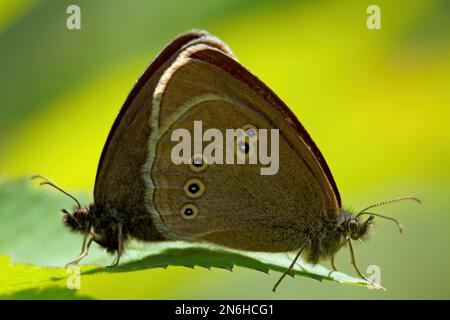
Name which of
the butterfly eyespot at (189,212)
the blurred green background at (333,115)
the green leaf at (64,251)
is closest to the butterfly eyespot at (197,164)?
the butterfly eyespot at (189,212)

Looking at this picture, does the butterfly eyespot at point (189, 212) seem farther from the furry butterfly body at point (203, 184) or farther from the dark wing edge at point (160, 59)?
the dark wing edge at point (160, 59)

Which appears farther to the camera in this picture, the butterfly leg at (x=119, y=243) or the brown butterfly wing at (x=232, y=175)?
the brown butterfly wing at (x=232, y=175)

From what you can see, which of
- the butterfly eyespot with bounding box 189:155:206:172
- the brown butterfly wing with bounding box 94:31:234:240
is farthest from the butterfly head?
the butterfly eyespot with bounding box 189:155:206:172

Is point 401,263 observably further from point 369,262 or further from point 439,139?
point 439,139

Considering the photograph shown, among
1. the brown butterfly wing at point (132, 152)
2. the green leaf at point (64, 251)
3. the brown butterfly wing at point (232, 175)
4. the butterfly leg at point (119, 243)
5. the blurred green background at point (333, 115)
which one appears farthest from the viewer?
the blurred green background at point (333, 115)

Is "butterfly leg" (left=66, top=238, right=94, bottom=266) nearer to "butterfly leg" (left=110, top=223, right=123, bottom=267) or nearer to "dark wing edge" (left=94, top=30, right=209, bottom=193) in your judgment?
"butterfly leg" (left=110, top=223, right=123, bottom=267)
